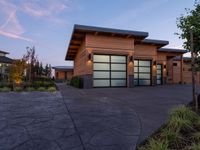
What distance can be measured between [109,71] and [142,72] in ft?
15.6

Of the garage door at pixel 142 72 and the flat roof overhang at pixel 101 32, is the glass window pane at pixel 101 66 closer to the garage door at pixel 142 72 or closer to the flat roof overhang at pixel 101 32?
the flat roof overhang at pixel 101 32

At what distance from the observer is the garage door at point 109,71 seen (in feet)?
50.1

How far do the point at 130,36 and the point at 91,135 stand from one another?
13.2 metres

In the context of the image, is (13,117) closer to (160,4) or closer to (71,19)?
(160,4)

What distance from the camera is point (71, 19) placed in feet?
72.6

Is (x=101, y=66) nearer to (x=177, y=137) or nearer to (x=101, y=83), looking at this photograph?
(x=101, y=83)

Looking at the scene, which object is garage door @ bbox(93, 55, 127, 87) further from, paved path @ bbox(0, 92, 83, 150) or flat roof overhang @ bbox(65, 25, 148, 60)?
paved path @ bbox(0, 92, 83, 150)

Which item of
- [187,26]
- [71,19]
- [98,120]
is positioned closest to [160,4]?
[187,26]

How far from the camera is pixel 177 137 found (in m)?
3.20

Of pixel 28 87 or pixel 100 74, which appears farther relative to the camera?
pixel 100 74

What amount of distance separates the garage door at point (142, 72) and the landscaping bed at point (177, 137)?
14.3m

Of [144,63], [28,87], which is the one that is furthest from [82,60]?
[144,63]

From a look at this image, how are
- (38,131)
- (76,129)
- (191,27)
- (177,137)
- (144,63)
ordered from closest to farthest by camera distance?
(177,137)
(38,131)
(76,129)
(191,27)
(144,63)

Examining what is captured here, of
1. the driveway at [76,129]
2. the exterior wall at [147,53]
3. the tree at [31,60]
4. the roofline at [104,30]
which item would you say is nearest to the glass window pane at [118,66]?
the exterior wall at [147,53]
